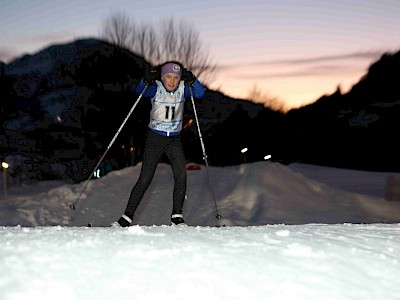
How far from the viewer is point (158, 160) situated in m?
5.25

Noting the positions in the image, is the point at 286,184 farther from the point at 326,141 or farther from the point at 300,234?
the point at 326,141

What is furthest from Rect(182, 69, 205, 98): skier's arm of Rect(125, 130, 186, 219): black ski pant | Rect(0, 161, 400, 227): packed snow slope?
Rect(0, 161, 400, 227): packed snow slope

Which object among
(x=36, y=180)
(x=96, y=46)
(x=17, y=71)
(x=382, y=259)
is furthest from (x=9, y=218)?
(x=17, y=71)

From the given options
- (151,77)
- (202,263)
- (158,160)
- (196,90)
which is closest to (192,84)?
(196,90)

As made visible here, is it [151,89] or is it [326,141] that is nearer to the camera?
[151,89]

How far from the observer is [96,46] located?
2759cm

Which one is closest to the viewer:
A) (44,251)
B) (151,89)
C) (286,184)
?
(44,251)

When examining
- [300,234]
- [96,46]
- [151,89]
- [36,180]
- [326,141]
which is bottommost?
[36,180]

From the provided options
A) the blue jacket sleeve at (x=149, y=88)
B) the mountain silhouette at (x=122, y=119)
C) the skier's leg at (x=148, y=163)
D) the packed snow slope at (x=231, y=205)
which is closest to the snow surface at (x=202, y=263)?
the skier's leg at (x=148, y=163)

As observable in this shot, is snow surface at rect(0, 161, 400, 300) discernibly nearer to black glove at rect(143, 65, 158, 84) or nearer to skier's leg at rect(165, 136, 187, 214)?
skier's leg at rect(165, 136, 187, 214)

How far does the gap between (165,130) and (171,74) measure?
656 mm

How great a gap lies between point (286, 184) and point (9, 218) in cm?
664

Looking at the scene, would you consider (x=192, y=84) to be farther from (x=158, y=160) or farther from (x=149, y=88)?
(x=158, y=160)

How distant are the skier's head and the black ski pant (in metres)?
0.59
